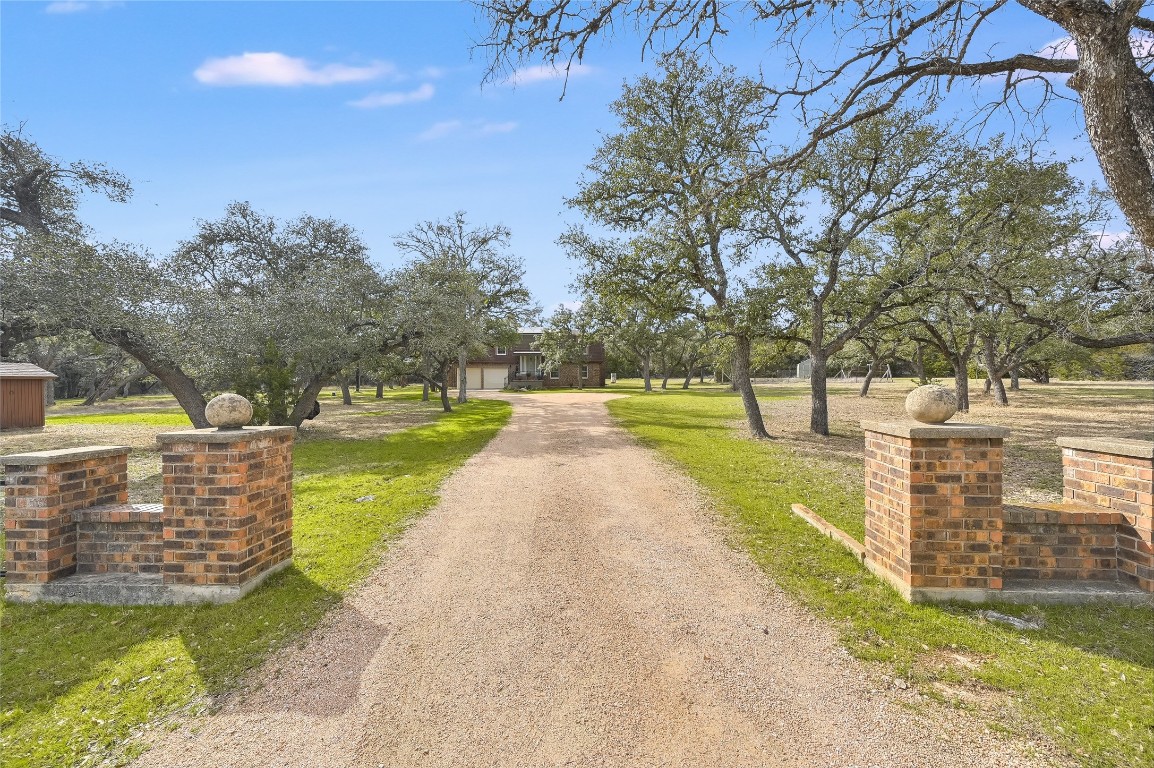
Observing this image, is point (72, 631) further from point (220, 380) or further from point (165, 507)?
point (220, 380)

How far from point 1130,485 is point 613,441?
9011 millimetres

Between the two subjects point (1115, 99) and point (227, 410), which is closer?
point (1115, 99)

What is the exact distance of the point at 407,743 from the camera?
8.22 ft

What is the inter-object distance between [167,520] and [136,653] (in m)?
0.92

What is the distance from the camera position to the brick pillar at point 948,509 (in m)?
3.68

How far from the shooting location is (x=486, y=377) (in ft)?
147

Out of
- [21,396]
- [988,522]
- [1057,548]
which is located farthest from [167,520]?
[21,396]

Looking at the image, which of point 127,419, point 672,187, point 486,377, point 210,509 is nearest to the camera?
Result: point 210,509

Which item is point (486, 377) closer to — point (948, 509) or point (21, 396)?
point (21, 396)

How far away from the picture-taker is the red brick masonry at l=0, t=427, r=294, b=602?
150 inches

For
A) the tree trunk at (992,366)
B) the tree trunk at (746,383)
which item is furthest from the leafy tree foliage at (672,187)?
the tree trunk at (992,366)

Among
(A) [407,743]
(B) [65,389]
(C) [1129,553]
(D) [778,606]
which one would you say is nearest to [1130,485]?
(C) [1129,553]

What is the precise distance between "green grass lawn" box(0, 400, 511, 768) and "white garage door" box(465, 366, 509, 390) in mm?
38827

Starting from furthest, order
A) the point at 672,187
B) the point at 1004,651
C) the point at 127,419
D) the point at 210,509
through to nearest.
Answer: the point at 127,419 → the point at 672,187 → the point at 210,509 → the point at 1004,651
